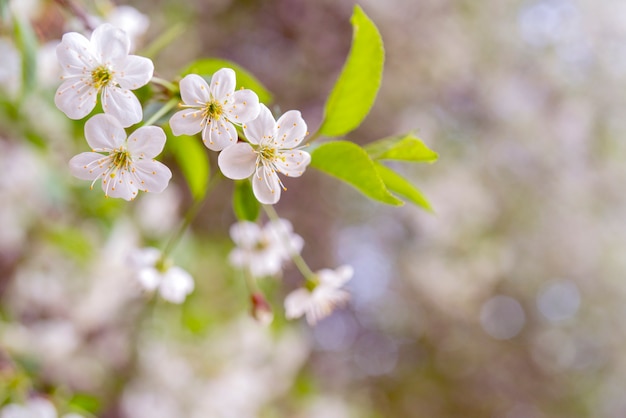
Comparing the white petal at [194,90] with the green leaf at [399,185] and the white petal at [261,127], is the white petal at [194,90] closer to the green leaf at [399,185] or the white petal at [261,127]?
the white petal at [261,127]

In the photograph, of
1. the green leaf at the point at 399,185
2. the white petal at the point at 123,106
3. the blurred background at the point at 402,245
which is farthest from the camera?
the blurred background at the point at 402,245

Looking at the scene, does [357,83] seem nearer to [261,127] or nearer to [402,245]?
[261,127]

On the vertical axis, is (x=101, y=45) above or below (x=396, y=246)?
below

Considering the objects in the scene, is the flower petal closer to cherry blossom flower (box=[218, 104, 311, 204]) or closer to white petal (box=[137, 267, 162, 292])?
cherry blossom flower (box=[218, 104, 311, 204])

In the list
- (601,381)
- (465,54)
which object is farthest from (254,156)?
(601,381)

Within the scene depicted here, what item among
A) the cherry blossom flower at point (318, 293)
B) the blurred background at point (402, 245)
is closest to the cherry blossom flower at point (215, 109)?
the cherry blossom flower at point (318, 293)

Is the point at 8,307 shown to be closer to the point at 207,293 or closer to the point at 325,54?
the point at 207,293
